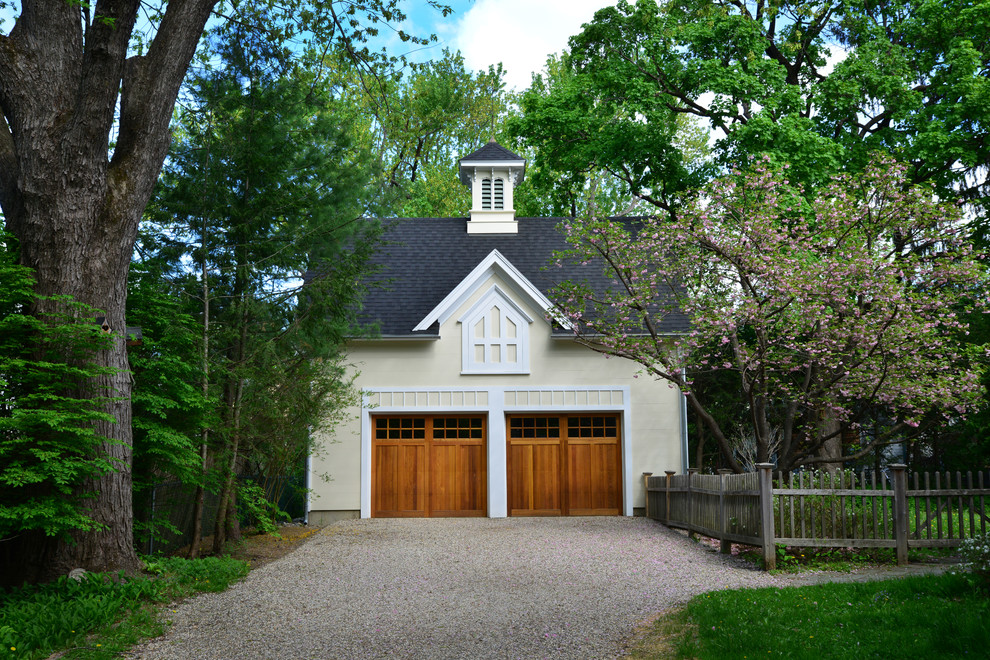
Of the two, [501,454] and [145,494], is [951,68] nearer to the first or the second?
[501,454]

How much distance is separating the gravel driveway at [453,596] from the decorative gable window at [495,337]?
4.44 m

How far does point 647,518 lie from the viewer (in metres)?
16.4

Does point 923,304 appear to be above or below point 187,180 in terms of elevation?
below

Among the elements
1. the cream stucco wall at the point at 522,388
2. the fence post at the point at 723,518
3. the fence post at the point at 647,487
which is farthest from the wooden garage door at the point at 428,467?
the fence post at the point at 723,518

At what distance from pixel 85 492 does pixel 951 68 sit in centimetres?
1763

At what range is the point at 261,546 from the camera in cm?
1299

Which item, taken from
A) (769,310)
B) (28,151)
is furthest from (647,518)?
(28,151)

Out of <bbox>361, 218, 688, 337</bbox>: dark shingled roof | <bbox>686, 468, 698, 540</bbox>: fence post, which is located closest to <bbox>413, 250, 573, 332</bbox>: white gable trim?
<bbox>361, 218, 688, 337</bbox>: dark shingled roof

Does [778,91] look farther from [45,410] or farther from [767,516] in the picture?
[45,410]

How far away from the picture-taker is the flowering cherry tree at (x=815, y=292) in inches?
475

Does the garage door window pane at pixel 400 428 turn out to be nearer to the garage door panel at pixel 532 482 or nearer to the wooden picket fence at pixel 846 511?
the garage door panel at pixel 532 482

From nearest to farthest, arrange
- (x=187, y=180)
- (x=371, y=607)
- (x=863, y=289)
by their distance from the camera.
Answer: (x=371, y=607) < (x=187, y=180) < (x=863, y=289)

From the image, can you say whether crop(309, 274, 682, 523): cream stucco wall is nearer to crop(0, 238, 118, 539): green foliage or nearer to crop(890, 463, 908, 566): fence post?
crop(890, 463, 908, 566): fence post

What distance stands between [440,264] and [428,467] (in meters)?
4.99
